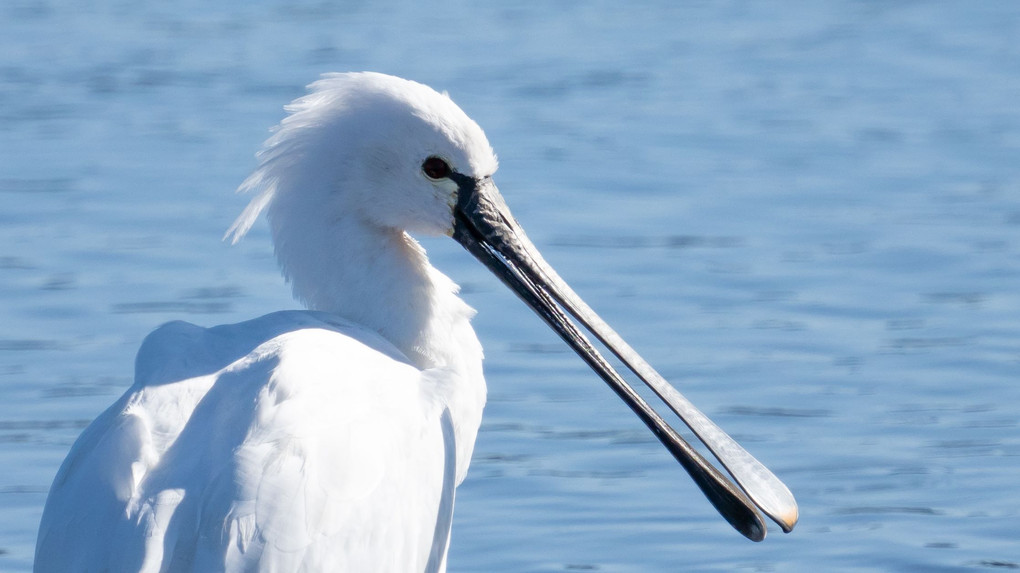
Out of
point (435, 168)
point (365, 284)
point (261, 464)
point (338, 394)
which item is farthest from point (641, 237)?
point (261, 464)

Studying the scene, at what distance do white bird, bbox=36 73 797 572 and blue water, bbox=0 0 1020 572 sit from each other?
144 cm

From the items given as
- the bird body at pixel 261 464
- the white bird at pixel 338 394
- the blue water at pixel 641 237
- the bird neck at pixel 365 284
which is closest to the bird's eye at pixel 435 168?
the white bird at pixel 338 394

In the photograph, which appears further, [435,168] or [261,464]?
[435,168]

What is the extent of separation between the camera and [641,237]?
10773mm

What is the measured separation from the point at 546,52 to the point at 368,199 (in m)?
8.44

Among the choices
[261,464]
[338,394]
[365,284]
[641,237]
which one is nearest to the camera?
[261,464]

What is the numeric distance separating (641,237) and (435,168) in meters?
4.55

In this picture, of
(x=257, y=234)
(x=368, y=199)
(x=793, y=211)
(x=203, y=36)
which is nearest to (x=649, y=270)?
(x=793, y=211)

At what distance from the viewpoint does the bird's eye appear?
630cm

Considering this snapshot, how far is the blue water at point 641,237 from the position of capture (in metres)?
7.96

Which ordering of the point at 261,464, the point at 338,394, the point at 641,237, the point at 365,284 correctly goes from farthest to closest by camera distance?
the point at 641,237 → the point at 365,284 → the point at 338,394 → the point at 261,464

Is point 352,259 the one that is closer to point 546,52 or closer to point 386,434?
point 386,434

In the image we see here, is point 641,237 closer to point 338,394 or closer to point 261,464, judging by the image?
point 338,394

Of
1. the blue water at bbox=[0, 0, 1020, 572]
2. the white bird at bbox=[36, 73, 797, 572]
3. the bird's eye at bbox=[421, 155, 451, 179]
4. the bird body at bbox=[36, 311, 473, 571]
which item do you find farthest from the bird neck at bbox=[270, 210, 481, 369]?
the blue water at bbox=[0, 0, 1020, 572]
